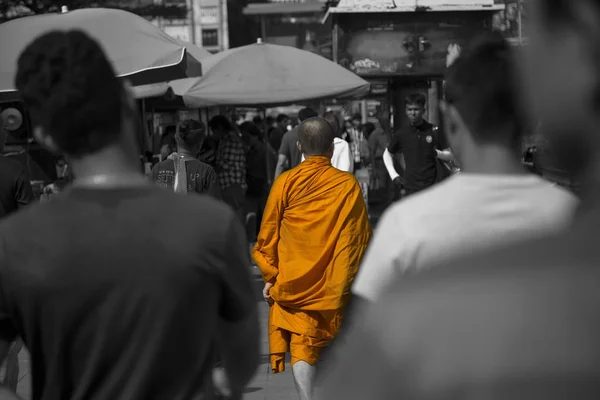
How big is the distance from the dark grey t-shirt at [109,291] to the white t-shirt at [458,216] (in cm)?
41

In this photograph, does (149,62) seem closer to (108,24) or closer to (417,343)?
(108,24)

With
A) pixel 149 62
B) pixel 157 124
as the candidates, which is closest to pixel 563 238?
pixel 149 62

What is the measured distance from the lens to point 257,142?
14.8m

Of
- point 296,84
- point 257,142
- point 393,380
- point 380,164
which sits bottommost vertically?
point 380,164

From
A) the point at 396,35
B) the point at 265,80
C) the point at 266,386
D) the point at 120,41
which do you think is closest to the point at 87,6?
the point at 396,35

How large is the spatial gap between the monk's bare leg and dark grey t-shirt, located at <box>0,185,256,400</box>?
3.63 m

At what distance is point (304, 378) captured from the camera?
19.4ft

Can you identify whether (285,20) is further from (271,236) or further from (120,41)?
(271,236)

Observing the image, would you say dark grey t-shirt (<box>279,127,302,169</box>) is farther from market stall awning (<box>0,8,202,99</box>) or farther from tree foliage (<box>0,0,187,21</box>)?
tree foliage (<box>0,0,187,21</box>)

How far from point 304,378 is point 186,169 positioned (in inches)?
77.2

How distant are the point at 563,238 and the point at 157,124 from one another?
69.2ft

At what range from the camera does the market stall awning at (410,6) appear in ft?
48.3

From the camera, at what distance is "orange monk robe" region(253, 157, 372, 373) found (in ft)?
19.5

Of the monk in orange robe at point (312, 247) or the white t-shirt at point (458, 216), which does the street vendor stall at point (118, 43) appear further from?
the white t-shirt at point (458, 216)
